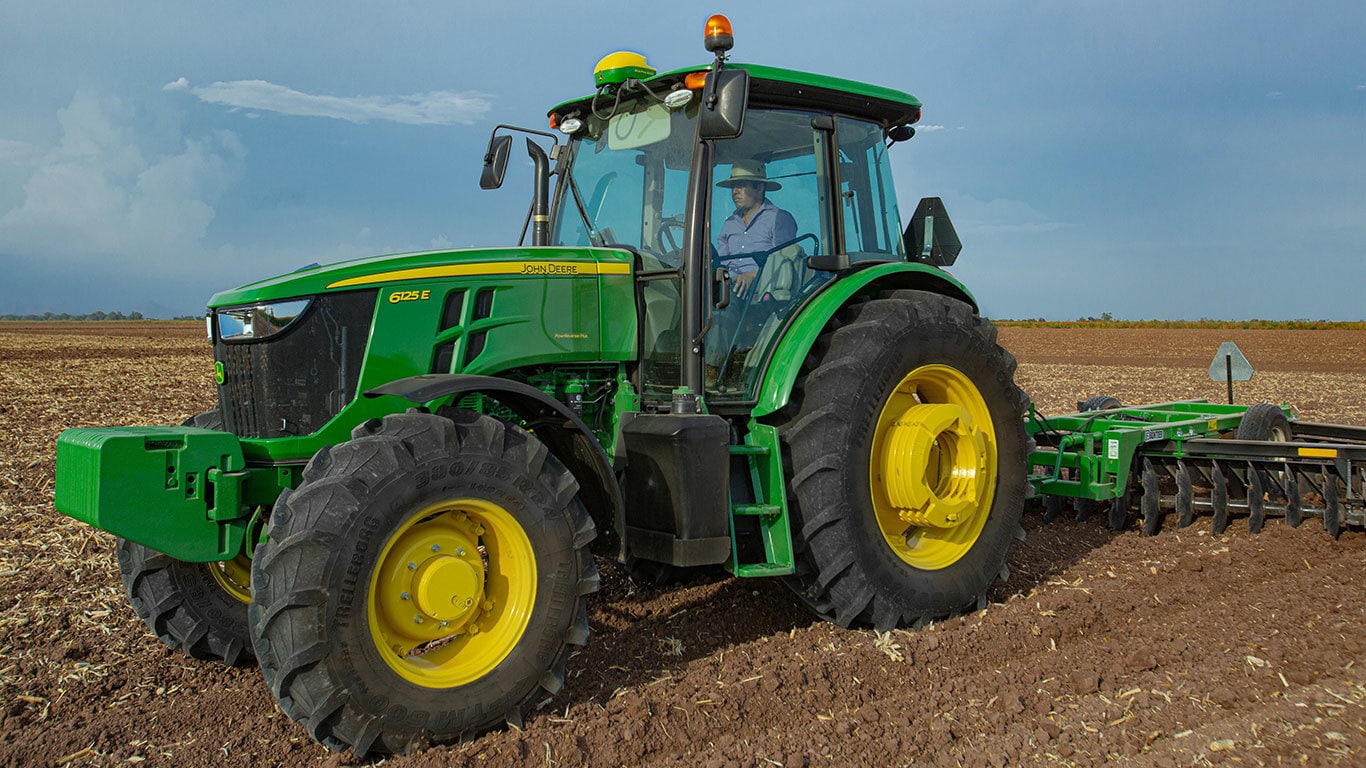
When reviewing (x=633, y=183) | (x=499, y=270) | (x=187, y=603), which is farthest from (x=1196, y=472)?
(x=187, y=603)

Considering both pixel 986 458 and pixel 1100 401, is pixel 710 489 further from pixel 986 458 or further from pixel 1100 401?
pixel 1100 401

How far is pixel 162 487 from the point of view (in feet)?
11.5

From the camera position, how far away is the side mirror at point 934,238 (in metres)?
5.87

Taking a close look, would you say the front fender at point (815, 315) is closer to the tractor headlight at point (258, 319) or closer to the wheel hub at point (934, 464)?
the wheel hub at point (934, 464)

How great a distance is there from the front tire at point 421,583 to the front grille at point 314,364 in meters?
0.54

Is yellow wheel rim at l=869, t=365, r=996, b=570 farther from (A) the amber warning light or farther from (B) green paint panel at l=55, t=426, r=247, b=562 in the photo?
(B) green paint panel at l=55, t=426, r=247, b=562

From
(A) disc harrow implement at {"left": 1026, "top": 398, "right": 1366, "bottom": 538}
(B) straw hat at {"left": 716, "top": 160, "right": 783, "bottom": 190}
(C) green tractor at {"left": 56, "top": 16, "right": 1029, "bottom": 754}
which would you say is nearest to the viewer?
(C) green tractor at {"left": 56, "top": 16, "right": 1029, "bottom": 754}

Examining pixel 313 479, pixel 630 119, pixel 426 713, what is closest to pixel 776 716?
pixel 426 713

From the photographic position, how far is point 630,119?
488cm

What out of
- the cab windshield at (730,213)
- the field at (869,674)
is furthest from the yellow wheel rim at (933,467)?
the cab windshield at (730,213)

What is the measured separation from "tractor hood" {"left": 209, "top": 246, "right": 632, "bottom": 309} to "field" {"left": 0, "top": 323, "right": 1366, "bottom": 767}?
1616 millimetres

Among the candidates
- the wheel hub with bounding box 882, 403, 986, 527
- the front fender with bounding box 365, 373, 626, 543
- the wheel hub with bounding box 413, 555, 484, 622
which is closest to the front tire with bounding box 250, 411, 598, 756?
the wheel hub with bounding box 413, 555, 484, 622

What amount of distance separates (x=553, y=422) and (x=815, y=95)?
80.7 inches

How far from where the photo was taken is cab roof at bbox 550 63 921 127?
14.9ft
